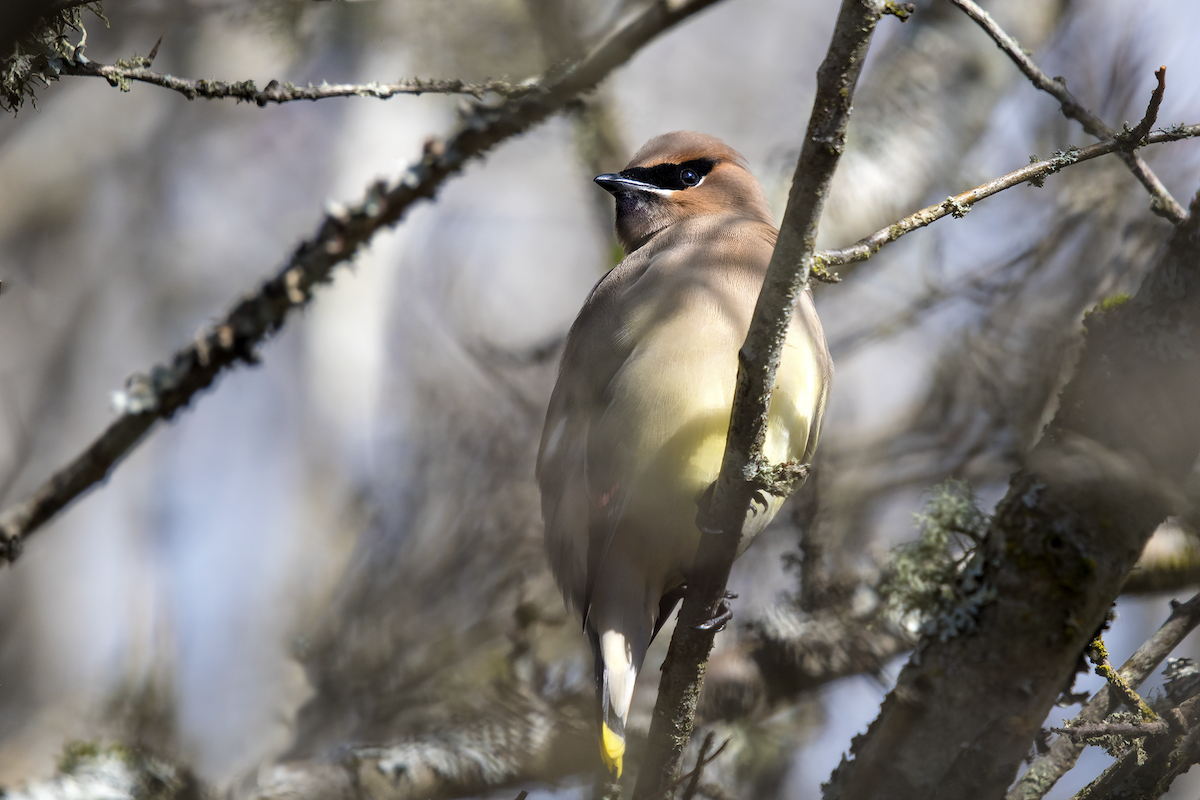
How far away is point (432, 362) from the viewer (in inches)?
291

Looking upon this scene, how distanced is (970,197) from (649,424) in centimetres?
125

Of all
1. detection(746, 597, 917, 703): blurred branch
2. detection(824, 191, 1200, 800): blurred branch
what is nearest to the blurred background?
detection(746, 597, 917, 703): blurred branch

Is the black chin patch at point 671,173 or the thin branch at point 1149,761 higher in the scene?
the black chin patch at point 671,173

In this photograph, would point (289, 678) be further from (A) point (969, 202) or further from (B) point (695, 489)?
(A) point (969, 202)

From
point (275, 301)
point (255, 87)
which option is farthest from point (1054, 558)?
point (255, 87)

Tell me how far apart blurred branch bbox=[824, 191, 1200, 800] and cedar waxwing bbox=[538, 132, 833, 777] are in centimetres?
82

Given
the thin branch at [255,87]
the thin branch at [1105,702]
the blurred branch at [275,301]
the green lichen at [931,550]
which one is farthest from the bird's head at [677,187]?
the blurred branch at [275,301]

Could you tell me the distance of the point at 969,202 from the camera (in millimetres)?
2561

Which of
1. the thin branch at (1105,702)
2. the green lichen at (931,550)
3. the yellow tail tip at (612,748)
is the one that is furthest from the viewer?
the green lichen at (931,550)

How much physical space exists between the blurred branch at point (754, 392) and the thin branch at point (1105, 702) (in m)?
1.02

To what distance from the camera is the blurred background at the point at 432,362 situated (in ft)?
17.0

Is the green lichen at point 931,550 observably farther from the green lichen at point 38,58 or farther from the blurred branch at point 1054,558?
the green lichen at point 38,58

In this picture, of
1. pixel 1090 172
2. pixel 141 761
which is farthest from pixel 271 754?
pixel 1090 172

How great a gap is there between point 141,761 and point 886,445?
4962 mm
